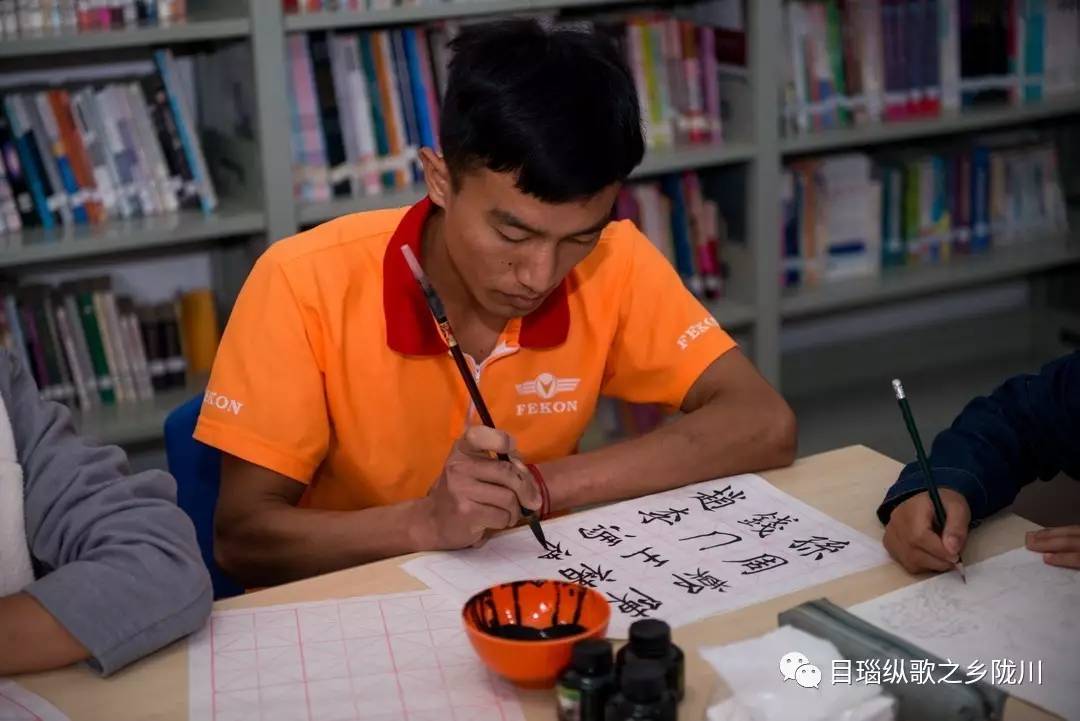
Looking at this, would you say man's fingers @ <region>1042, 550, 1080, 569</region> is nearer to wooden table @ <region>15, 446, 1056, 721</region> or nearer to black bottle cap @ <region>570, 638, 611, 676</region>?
wooden table @ <region>15, 446, 1056, 721</region>

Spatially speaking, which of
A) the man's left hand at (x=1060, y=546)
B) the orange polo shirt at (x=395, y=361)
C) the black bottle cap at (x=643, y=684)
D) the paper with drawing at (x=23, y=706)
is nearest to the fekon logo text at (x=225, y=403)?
the orange polo shirt at (x=395, y=361)

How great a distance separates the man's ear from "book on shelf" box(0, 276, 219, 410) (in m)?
1.43

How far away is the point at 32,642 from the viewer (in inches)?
44.4

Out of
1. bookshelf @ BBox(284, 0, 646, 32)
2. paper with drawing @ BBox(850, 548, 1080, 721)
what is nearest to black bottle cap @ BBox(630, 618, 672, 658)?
paper with drawing @ BBox(850, 548, 1080, 721)

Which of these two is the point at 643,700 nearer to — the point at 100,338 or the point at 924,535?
the point at 924,535

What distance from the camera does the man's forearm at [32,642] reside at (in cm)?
113

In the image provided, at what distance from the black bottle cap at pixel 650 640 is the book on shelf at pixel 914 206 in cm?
244

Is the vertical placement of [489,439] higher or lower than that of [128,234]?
lower

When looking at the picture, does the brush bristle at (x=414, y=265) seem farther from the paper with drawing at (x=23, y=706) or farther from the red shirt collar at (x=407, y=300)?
the paper with drawing at (x=23, y=706)

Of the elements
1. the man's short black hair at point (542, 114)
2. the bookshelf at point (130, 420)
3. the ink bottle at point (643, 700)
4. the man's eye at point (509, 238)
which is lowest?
the bookshelf at point (130, 420)

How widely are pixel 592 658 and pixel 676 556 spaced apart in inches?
13.4

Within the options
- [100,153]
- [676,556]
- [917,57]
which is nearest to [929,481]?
[676,556]

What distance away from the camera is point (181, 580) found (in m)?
1.20

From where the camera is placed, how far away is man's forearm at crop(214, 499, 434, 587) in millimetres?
1418
